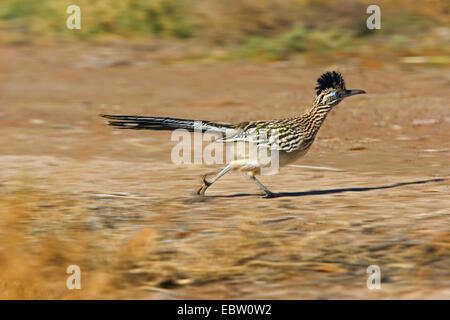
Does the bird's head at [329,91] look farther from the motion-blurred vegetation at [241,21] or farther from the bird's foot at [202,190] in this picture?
the motion-blurred vegetation at [241,21]

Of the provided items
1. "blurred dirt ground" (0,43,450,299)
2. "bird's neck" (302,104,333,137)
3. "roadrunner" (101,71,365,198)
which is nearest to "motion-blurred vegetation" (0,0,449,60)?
"blurred dirt ground" (0,43,450,299)

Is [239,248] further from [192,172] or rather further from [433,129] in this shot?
[433,129]

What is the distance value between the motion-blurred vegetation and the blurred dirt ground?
3499 millimetres

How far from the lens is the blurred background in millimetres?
5770

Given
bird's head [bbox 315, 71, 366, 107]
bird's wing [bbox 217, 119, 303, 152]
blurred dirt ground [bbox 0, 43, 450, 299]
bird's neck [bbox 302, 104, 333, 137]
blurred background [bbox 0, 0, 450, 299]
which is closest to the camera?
blurred dirt ground [bbox 0, 43, 450, 299]

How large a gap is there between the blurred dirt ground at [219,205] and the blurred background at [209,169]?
2 centimetres

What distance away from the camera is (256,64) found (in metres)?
15.8

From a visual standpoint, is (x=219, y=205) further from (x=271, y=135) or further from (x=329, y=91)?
(x=329, y=91)

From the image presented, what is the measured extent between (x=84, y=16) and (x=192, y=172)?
9863mm

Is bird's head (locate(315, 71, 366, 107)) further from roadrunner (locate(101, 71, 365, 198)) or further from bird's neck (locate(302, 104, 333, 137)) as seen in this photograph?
roadrunner (locate(101, 71, 365, 198))

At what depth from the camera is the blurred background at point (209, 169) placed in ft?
18.9

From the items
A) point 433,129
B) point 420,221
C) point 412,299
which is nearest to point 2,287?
point 412,299

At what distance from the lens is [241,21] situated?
58.3 ft

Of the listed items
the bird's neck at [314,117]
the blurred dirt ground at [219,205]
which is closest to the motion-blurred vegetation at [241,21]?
the blurred dirt ground at [219,205]
